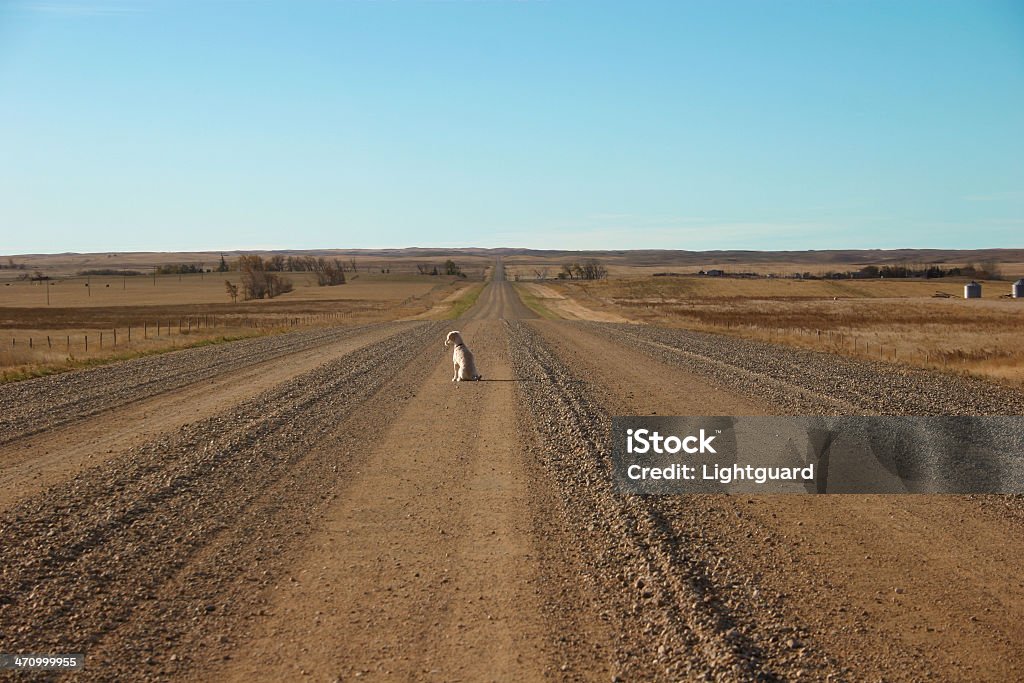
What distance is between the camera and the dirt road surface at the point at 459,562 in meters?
5.47

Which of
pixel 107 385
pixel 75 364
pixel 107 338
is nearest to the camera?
pixel 107 385

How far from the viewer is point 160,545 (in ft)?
25.1

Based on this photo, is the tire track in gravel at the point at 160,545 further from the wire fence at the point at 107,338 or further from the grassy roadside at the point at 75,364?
the wire fence at the point at 107,338

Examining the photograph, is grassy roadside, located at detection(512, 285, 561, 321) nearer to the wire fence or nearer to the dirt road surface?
the wire fence

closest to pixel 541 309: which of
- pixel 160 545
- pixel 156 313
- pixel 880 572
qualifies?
pixel 156 313

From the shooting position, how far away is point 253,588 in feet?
21.9

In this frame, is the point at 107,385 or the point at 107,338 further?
the point at 107,338

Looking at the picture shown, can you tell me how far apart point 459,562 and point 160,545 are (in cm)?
250

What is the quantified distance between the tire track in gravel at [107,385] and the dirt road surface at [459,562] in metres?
0.68

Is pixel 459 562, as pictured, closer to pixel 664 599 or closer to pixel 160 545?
pixel 664 599

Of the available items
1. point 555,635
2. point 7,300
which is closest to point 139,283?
point 7,300

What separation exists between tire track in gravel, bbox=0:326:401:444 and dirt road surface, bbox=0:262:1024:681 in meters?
0.68

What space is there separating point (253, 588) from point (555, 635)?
2300mm
